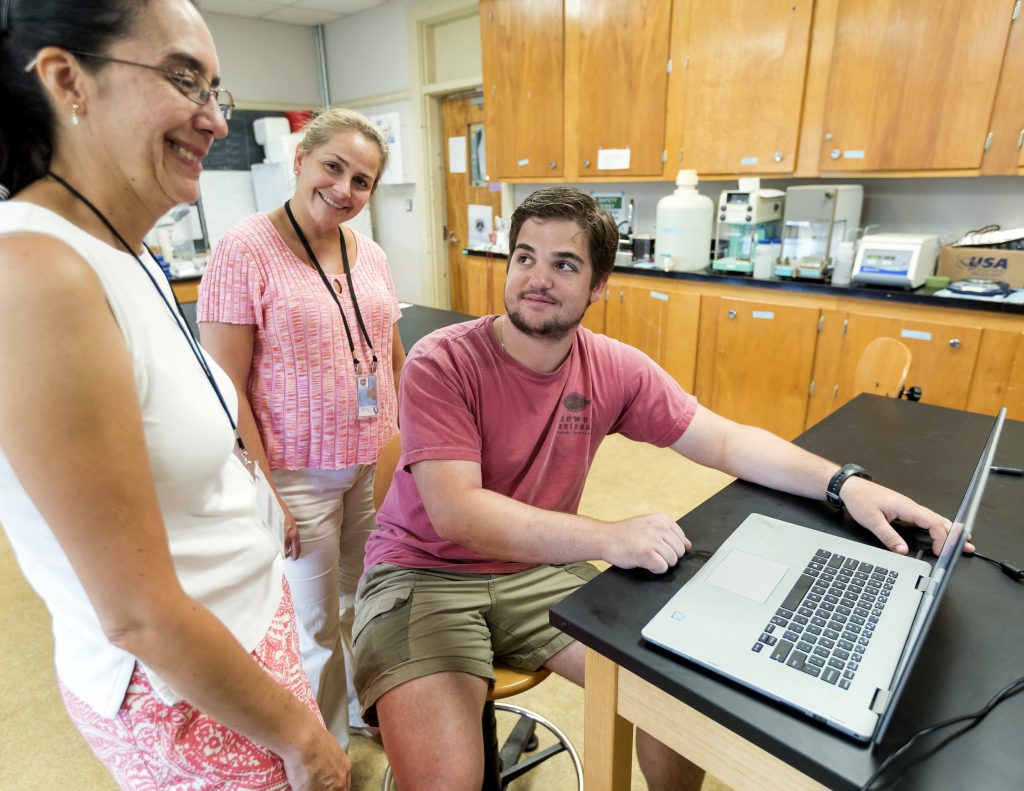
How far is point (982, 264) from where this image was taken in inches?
107

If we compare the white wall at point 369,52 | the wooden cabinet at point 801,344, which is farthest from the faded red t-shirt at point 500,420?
the white wall at point 369,52

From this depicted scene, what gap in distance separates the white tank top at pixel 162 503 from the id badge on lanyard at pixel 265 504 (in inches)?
2.2

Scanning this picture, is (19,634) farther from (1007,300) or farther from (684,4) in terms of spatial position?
(684,4)

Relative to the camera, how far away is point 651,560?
0.90 m

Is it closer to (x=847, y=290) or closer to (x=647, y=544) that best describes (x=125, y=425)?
(x=647, y=544)

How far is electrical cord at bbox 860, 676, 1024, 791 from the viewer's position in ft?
1.94

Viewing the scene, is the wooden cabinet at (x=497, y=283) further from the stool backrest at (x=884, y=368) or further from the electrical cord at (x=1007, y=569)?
the electrical cord at (x=1007, y=569)

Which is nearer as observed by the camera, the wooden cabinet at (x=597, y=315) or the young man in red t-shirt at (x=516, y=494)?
the young man in red t-shirt at (x=516, y=494)

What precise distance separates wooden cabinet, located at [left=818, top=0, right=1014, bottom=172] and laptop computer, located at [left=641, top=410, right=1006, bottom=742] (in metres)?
2.36

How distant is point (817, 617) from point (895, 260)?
2.53m

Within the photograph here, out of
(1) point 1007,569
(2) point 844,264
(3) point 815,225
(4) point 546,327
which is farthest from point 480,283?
(1) point 1007,569

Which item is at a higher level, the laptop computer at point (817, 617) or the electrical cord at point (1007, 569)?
the laptop computer at point (817, 617)

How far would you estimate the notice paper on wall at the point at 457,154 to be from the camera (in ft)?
17.5

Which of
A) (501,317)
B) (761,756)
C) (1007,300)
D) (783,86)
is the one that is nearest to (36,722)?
(501,317)
